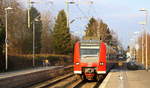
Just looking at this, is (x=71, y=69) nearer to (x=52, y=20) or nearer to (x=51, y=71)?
(x=51, y=71)

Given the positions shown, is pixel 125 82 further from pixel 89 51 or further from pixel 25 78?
pixel 25 78

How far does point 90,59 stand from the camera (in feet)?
84.9

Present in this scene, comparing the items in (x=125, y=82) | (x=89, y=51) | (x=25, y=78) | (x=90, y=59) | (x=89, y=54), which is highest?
(x=89, y=51)

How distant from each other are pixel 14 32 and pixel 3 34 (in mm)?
13680

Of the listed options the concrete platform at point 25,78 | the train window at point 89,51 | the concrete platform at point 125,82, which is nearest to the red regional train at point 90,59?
the train window at point 89,51

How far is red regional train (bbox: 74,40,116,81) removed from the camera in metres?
25.7

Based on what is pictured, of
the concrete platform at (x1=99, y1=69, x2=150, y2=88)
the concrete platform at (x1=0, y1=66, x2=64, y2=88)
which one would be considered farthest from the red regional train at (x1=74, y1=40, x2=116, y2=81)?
the concrete platform at (x1=0, y1=66, x2=64, y2=88)

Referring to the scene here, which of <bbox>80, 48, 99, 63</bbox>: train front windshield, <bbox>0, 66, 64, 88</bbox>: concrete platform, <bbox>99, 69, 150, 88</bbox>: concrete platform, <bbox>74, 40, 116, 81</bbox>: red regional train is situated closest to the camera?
<bbox>99, 69, 150, 88</bbox>: concrete platform

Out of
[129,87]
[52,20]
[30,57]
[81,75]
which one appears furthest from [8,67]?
[52,20]

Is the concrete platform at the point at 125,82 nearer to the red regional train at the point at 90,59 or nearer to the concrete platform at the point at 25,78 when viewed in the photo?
the red regional train at the point at 90,59

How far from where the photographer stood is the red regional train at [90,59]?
2573 centimetres

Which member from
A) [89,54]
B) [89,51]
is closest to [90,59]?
[89,54]

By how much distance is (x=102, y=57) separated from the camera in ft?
84.9

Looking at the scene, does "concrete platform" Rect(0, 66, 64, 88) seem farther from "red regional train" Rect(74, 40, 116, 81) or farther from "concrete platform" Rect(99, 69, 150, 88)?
"concrete platform" Rect(99, 69, 150, 88)
